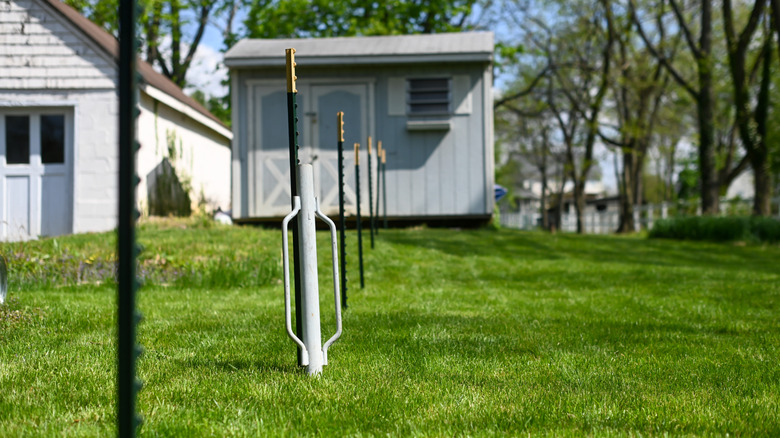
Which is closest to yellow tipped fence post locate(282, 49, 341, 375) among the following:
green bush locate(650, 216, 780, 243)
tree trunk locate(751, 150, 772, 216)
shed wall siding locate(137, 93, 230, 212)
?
shed wall siding locate(137, 93, 230, 212)

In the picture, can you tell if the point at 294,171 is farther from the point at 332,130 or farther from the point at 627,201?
the point at 627,201

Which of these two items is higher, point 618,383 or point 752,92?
point 752,92

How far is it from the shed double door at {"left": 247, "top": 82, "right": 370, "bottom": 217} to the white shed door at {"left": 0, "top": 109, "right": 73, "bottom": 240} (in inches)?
137

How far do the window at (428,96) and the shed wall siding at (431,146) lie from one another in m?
0.13

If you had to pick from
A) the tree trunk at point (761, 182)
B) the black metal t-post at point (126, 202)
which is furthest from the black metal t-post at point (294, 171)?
the tree trunk at point (761, 182)

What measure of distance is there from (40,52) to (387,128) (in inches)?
258

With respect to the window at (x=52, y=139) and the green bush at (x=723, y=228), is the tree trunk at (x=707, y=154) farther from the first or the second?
the window at (x=52, y=139)

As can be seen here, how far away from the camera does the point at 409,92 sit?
1415cm

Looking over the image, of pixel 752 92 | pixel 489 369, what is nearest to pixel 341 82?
pixel 489 369

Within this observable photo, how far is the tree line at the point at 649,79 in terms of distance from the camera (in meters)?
16.8

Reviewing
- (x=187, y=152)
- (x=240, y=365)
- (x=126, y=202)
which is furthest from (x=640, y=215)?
(x=126, y=202)

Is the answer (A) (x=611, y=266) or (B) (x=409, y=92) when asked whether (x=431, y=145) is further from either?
(A) (x=611, y=266)

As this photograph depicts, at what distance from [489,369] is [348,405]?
95 centimetres

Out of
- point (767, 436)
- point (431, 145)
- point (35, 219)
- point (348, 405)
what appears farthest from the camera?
point (431, 145)
